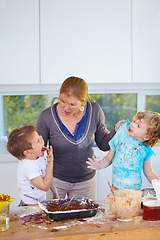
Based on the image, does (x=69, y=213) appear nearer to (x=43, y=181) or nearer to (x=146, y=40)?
(x=43, y=181)

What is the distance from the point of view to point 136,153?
1932 mm

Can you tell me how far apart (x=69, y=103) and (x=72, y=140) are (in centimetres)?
26

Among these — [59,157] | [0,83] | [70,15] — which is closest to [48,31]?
[70,15]

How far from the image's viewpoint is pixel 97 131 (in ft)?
7.40

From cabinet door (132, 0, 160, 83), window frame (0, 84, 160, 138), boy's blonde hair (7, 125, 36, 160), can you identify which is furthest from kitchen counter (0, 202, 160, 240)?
cabinet door (132, 0, 160, 83)

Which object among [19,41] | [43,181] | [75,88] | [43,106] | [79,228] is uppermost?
[19,41]

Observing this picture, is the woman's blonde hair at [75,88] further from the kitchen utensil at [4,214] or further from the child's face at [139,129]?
the kitchen utensil at [4,214]

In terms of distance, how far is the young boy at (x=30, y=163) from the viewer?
1.86m

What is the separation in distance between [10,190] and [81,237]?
154cm

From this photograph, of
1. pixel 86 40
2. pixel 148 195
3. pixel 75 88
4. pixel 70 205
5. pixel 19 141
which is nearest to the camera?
pixel 70 205

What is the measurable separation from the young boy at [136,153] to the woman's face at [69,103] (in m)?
0.33

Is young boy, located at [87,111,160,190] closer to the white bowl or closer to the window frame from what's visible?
the white bowl

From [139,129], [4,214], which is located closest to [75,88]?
[139,129]

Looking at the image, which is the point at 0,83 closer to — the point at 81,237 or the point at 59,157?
the point at 59,157
